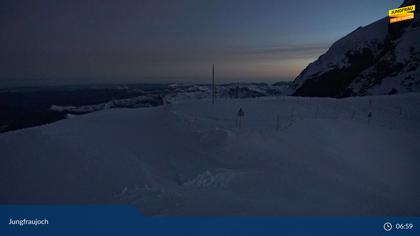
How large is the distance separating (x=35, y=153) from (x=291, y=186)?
9.39 meters

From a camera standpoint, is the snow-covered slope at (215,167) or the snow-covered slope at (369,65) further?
the snow-covered slope at (369,65)

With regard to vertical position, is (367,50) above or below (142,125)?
above

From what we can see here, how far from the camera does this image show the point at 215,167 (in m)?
10.5

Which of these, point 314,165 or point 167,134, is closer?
point 314,165

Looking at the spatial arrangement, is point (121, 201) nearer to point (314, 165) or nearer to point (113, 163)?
point (113, 163)

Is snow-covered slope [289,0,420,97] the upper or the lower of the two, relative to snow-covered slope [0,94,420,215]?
upper

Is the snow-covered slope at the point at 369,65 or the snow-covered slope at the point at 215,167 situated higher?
the snow-covered slope at the point at 369,65

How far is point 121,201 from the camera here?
25.0 feet

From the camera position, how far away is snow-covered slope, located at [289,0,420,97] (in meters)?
92.8

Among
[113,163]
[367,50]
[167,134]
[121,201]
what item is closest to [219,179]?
[121,201]

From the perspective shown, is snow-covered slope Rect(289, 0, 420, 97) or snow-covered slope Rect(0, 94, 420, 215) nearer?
snow-covered slope Rect(0, 94, 420, 215)

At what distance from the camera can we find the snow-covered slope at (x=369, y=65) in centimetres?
9281

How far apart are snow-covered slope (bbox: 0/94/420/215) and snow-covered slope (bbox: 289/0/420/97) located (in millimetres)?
78845

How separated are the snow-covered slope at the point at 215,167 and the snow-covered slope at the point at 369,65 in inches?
3104
